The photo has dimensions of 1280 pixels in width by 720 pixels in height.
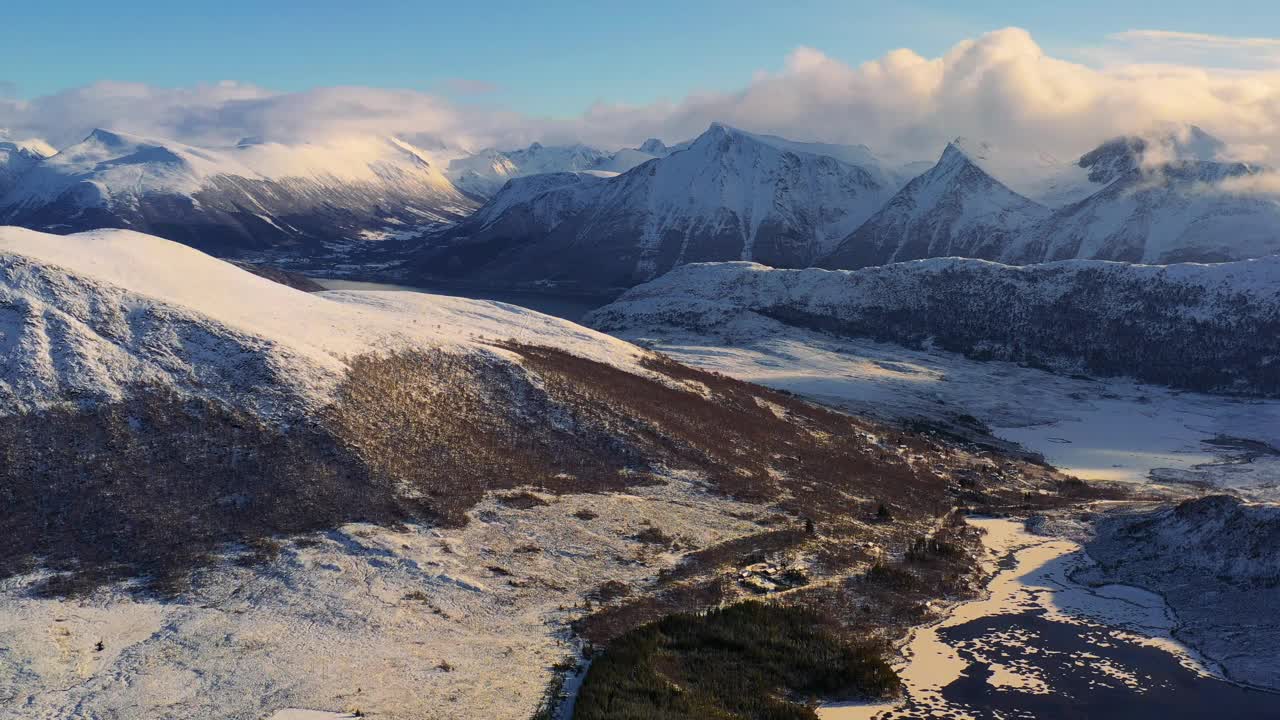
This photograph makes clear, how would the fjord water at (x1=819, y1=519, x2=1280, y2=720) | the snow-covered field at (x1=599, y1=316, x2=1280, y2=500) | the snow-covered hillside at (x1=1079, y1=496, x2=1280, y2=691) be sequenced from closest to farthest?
the fjord water at (x1=819, y1=519, x2=1280, y2=720)
the snow-covered hillside at (x1=1079, y1=496, x2=1280, y2=691)
the snow-covered field at (x1=599, y1=316, x2=1280, y2=500)

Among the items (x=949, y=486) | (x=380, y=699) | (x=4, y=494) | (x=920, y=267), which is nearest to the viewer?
(x=380, y=699)

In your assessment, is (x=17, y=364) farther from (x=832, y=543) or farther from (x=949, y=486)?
(x=949, y=486)

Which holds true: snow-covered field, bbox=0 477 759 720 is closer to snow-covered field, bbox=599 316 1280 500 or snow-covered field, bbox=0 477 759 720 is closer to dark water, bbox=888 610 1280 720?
dark water, bbox=888 610 1280 720

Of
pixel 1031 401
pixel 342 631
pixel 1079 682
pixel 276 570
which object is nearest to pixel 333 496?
pixel 276 570

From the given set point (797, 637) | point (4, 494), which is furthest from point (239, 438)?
point (797, 637)

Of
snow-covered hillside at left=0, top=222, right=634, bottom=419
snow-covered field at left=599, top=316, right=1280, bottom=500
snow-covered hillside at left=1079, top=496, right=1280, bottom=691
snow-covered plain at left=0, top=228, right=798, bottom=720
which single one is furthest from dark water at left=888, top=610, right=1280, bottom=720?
snow-covered field at left=599, top=316, right=1280, bottom=500

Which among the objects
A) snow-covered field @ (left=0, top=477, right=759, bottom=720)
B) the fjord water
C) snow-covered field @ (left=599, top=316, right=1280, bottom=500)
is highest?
snow-covered field @ (left=0, top=477, right=759, bottom=720)

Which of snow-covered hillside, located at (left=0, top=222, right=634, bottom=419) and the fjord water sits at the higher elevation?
snow-covered hillside, located at (left=0, top=222, right=634, bottom=419)

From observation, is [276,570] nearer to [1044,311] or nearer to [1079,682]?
[1079,682]
